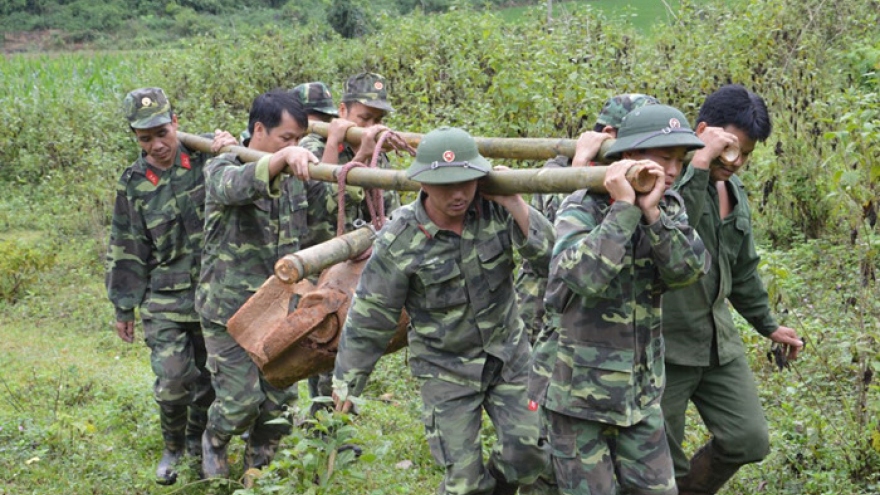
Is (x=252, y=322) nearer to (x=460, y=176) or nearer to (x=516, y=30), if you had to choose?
(x=460, y=176)

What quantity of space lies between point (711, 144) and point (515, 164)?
5.29 meters

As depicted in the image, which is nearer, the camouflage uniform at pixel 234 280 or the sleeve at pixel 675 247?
the sleeve at pixel 675 247

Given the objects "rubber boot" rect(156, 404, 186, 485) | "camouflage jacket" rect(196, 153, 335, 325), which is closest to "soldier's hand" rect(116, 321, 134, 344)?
"rubber boot" rect(156, 404, 186, 485)

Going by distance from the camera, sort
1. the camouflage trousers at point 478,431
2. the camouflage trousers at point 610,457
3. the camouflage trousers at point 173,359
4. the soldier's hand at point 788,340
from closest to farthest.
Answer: the camouflage trousers at point 610,457
the camouflage trousers at point 478,431
the soldier's hand at point 788,340
the camouflage trousers at point 173,359


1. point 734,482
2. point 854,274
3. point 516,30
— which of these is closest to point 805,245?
point 854,274

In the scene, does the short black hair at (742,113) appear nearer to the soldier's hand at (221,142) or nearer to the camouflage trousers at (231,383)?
the soldier's hand at (221,142)

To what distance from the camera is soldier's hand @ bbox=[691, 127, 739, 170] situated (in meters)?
4.49

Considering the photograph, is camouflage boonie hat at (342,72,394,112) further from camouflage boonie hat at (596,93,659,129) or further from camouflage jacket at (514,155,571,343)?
camouflage boonie hat at (596,93,659,129)

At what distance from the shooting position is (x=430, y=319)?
4.81 metres

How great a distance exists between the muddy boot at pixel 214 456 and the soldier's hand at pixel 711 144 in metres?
3.30

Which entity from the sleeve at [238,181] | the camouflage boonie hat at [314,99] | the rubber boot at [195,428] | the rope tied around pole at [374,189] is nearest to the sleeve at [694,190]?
the rope tied around pole at [374,189]

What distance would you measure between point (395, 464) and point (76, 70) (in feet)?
62.2

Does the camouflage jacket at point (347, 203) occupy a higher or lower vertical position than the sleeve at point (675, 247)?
lower

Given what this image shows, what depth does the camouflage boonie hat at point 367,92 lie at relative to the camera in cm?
723
